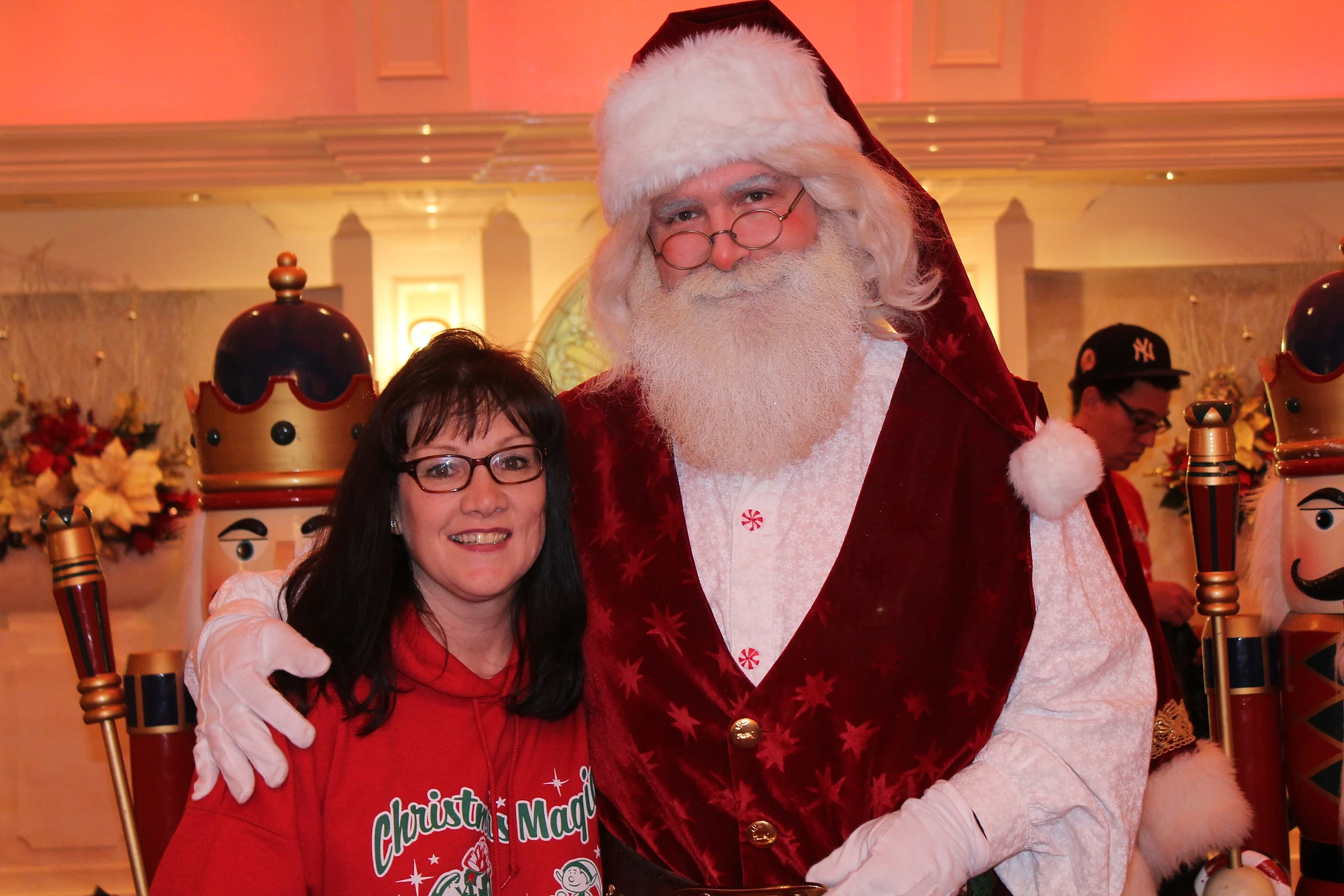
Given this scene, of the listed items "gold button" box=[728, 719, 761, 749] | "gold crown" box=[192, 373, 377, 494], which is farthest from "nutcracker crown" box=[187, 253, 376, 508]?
"gold button" box=[728, 719, 761, 749]

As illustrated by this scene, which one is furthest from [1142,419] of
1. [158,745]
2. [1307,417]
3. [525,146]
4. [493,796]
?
[158,745]

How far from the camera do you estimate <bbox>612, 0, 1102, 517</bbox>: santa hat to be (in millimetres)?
2074

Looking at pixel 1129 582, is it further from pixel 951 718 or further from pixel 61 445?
pixel 61 445

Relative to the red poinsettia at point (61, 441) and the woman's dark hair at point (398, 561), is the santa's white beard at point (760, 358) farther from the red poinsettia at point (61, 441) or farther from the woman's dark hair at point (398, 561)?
the red poinsettia at point (61, 441)

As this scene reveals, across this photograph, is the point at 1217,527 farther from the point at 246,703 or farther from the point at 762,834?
the point at 246,703

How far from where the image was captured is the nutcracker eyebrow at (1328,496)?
2.51 meters

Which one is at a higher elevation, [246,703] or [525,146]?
[525,146]

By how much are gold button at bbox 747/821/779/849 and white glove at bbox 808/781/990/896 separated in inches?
3.5

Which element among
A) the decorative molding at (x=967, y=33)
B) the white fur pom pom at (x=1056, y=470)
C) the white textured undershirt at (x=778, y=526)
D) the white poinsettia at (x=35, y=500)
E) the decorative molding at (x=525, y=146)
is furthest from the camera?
the decorative molding at (x=967, y=33)

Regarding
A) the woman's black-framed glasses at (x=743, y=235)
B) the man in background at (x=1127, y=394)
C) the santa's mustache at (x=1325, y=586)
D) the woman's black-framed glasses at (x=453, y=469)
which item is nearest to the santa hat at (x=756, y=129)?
the woman's black-framed glasses at (x=743, y=235)

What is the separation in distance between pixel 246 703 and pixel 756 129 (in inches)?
50.4

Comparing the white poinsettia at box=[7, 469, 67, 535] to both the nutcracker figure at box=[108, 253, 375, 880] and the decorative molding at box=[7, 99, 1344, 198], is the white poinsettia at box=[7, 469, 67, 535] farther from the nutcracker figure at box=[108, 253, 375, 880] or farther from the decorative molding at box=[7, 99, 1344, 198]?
the nutcracker figure at box=[108, 253, 375, 880]

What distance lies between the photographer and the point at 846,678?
6.45ft

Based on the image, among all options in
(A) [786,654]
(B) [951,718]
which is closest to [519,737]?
(A) [786,654]
